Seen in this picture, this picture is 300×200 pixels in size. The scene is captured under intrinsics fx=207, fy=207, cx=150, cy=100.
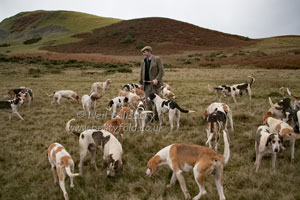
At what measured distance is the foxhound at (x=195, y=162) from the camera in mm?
3529

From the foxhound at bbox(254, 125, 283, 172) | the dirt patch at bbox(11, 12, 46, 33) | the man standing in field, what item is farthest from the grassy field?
the dirt patch at bbox(11, 12, 46, 33)

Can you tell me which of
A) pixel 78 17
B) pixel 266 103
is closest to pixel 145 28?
pixel 78 17

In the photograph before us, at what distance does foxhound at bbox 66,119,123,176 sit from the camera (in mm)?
4336

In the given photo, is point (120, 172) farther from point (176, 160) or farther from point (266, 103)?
point (266, 103)

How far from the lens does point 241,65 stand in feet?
97.3

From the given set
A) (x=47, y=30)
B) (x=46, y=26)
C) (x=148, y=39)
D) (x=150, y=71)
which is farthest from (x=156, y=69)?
(x=46, y=26)

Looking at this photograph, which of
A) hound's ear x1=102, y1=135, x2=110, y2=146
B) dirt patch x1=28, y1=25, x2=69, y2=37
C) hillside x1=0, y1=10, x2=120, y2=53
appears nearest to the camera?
hound's ear x1=102, y1=135, x2=110, y2=146

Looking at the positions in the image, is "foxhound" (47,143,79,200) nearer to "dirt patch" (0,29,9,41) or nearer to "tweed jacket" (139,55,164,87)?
"tweed jacket" (139,55,164,87)

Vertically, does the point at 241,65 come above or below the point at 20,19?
below

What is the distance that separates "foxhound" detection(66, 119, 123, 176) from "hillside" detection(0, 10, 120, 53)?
195ft

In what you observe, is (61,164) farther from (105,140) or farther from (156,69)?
(156,69)

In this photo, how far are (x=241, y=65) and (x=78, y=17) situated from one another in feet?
241

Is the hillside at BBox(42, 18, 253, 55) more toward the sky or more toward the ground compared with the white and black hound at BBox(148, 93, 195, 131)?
more toward the sky

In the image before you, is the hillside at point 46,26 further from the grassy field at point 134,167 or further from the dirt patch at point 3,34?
the grassy field at point 134,167
